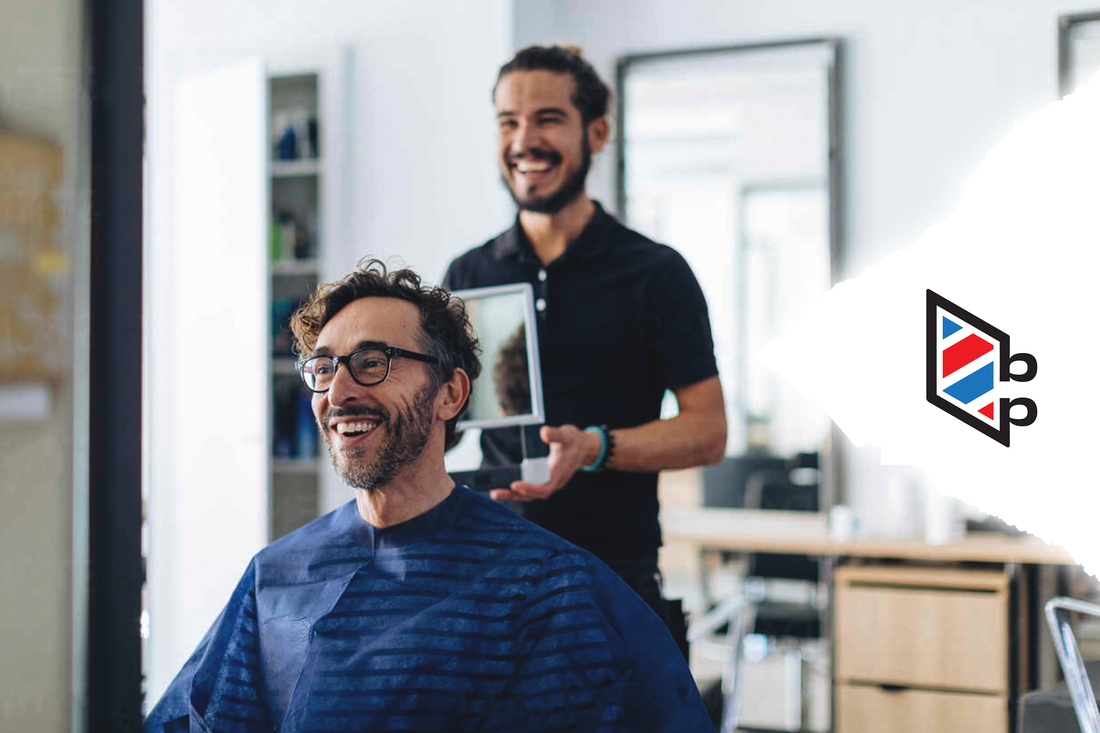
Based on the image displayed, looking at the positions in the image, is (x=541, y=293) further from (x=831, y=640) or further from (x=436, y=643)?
(x=831, y=640)

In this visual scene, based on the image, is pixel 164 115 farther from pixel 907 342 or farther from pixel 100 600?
pixel 100 600

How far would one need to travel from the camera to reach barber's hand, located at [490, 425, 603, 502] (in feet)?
5.42

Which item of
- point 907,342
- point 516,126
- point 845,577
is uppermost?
point 516,126

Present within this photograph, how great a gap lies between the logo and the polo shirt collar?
1.57 metres

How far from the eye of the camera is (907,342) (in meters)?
3.17

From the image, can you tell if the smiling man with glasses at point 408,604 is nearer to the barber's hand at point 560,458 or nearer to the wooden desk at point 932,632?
the barber's hand at point 560,458

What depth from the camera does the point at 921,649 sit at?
9.91ft

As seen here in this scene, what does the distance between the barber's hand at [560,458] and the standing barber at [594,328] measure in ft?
0.28

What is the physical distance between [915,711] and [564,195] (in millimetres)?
2000

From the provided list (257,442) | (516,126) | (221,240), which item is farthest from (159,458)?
(516,126)

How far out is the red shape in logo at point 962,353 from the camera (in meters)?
3.07

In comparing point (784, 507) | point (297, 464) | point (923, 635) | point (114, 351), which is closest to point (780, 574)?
point (784, 507)

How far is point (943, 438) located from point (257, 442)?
218cm
